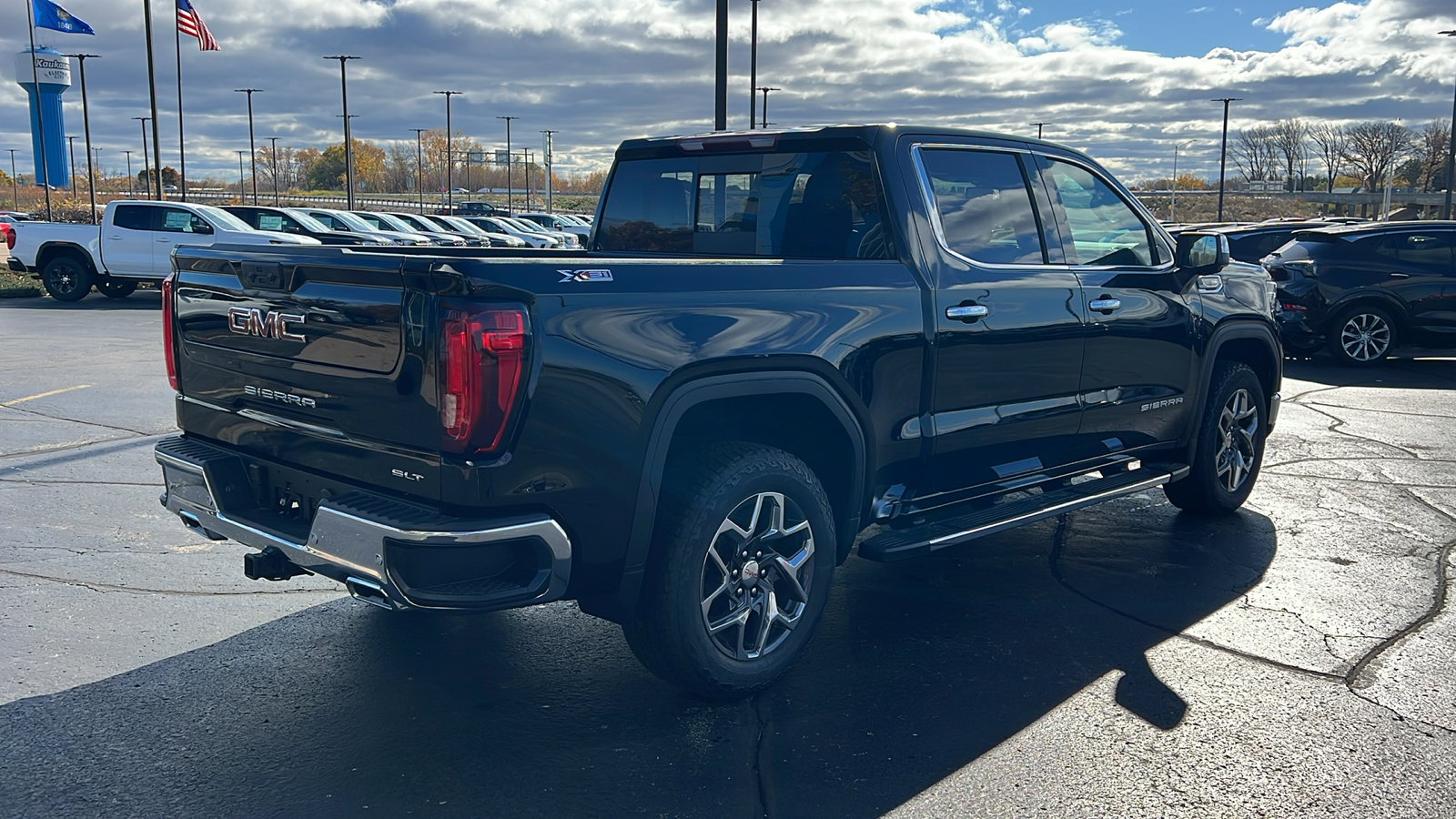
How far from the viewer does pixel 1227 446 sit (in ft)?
21.4

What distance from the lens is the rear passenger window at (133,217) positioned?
2081cm

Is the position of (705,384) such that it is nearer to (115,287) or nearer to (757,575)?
(757,575)

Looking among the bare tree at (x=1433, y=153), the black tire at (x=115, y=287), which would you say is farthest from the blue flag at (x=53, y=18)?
the bare tree at (x=1433, y=153)

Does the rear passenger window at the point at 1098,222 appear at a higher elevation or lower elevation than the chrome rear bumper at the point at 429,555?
higher

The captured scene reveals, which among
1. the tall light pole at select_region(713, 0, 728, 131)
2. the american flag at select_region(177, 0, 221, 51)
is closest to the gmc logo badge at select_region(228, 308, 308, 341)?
the tall light pole at select_region(713, 0, 728, 131)

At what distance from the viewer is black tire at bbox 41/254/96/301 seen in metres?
21.3

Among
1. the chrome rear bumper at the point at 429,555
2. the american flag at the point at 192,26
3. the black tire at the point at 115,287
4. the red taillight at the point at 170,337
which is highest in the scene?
the american flag at the point at 192,26

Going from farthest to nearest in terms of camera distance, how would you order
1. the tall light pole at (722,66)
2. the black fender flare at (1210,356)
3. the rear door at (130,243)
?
1. the rear door at (130,243)
2. the tall light pole at (722,66)
3. the black fender flare at (1210,356)

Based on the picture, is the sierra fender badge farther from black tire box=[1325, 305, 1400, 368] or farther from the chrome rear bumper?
black tire box=[1325, 305, 1400, 368]

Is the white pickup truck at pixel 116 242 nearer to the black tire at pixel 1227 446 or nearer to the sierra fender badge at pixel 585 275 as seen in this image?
the black tire at pixel 1227 446

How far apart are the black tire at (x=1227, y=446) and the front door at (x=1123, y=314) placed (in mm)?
355

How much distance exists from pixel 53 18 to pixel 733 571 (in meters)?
40.4

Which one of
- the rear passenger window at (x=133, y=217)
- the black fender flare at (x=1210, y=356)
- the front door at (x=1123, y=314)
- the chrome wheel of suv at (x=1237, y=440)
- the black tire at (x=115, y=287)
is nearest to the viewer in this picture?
the front door at (x=1123, y=314)

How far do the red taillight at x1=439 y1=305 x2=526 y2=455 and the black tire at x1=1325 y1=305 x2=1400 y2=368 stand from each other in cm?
1273
